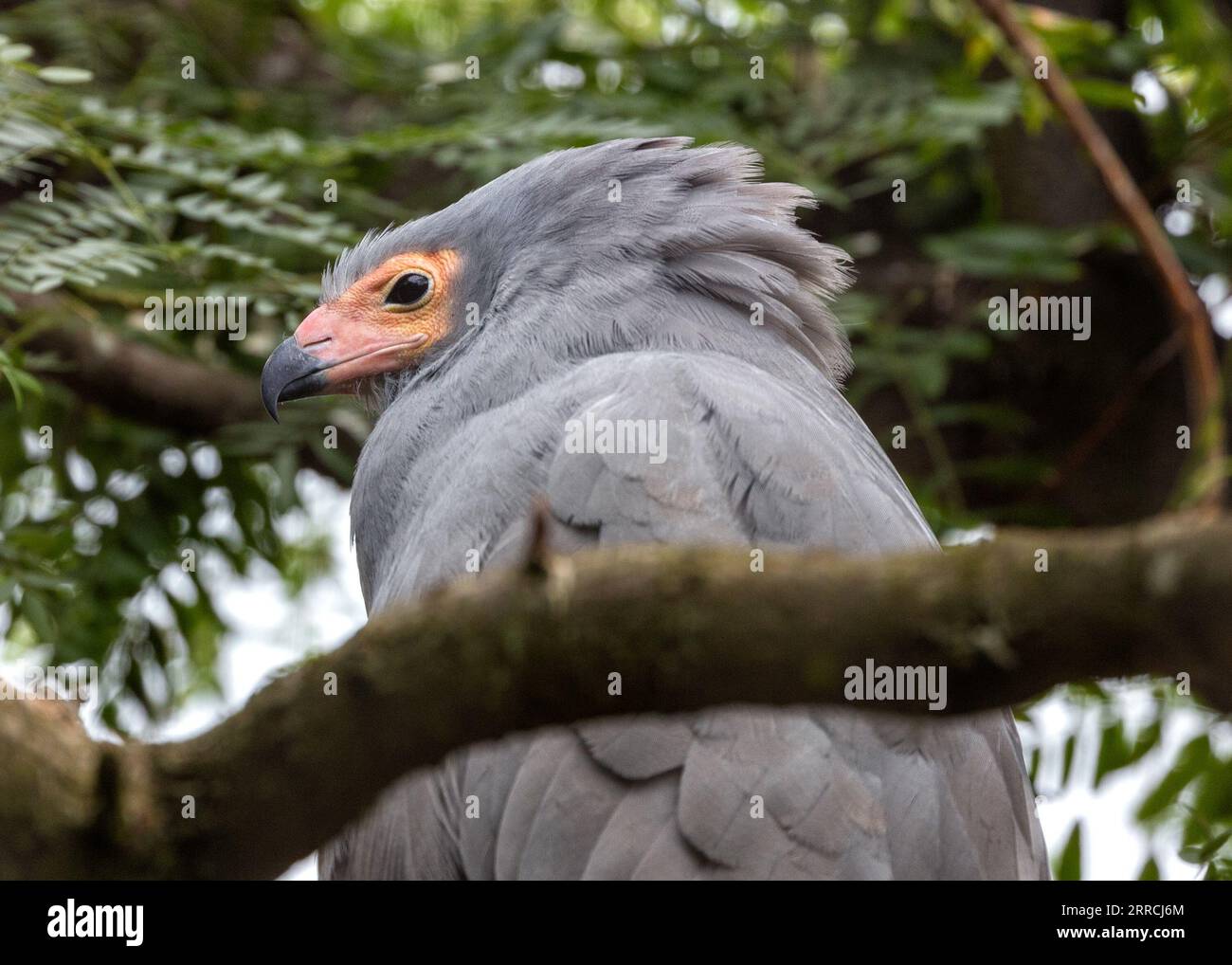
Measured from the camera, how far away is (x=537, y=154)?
5.68 metres

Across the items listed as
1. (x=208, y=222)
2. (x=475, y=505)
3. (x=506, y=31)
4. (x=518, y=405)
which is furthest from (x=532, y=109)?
(x=475, y=505)

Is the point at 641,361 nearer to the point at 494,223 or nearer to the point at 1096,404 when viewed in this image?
the point at 494,223

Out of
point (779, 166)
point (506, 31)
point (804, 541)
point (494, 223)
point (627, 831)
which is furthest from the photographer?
point (506, 31)

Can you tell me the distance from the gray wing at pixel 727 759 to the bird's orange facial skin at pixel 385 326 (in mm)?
1148

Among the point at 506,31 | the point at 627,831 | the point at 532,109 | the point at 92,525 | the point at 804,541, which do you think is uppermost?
the point at 506,31

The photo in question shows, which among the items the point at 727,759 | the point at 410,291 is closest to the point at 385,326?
the point at 410,291

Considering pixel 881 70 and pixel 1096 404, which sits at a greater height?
pixel 881 70

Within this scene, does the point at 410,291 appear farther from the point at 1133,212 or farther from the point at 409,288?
the point at 1133,212

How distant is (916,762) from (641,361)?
4.57ft

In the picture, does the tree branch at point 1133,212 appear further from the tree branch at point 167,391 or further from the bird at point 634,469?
the tree branch at point 167,391

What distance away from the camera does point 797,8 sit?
679cm

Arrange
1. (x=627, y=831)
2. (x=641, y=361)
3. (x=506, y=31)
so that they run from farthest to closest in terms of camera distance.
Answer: (x=506, y=31) < (x=641, y=361) < (x=627, y=831)

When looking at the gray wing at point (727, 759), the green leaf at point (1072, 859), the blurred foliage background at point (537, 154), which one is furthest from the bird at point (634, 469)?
the green leaf at point (1072, 859)

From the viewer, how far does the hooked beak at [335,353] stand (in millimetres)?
5133
